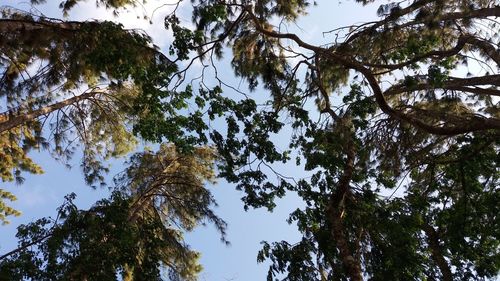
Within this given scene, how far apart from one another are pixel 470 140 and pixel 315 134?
9.27 ft

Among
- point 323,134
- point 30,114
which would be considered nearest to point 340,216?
point 323,134

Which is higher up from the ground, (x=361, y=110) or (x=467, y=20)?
(x=467, y=20)

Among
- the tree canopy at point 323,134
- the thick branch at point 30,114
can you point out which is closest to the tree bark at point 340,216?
the tree canopy at point 323,134

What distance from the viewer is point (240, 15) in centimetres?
888

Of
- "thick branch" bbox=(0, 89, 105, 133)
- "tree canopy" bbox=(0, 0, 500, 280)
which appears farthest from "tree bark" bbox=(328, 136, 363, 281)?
"thick branch" bbox=(0, 89, 105, 133)

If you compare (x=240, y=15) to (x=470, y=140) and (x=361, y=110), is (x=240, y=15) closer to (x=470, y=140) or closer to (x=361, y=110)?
(x=361, y=110)

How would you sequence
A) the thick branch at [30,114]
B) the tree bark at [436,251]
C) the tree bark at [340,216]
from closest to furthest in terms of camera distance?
the tree bark at [340,216], the tree bark at [436,251], the thick branch at [30,114]

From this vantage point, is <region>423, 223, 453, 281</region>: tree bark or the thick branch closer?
<region>423, 223, 453, 281</region>: tree bark

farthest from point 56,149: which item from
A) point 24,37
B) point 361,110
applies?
point 361,110

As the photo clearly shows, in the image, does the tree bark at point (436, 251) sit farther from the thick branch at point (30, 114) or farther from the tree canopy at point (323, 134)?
the thick branch at point (30, 114)

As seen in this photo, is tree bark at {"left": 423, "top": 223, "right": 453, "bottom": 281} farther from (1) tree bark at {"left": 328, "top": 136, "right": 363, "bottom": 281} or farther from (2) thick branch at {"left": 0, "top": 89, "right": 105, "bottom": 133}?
(2) thick branch at {"left": 0, "top": 89, "right": 105, "bottom": 133}

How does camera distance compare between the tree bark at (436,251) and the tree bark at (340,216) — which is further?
the tree bark at (436,251)

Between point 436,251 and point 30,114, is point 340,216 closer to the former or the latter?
point 436,251

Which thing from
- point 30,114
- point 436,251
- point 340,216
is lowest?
point 340,216
